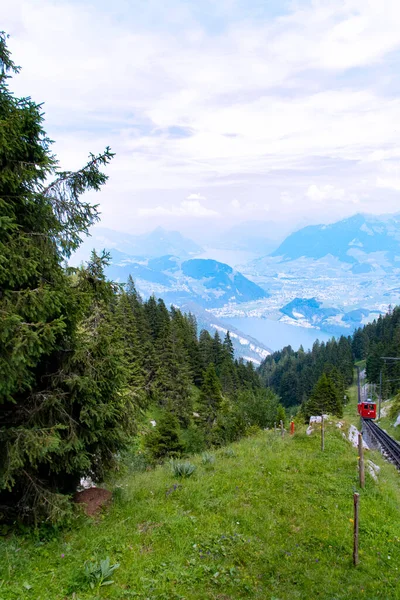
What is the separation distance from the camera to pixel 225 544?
23.8ft

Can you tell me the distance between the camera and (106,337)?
7711 mm

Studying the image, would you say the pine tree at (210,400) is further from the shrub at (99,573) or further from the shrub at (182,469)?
the shrub at (99,573)

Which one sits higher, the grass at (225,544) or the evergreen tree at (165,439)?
the grass at (225,544)

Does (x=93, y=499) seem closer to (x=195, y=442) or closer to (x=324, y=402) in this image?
(x=195, y=442)

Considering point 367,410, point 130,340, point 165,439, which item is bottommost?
point 165,439

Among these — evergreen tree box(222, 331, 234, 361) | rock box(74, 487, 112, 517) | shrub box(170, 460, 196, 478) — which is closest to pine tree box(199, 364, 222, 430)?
evergreen tree box(222, 331, 234, 361)

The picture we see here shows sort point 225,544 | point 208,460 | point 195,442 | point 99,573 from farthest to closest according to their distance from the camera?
1. point 195,442
2. point 208,460
3. point 225,544
4. point 99,573

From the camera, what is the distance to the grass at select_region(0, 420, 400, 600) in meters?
5.95

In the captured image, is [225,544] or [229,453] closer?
[225,544]

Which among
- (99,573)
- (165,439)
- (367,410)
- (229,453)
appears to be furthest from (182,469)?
(367,410)

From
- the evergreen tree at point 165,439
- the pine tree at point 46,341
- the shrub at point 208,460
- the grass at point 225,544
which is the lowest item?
the evergreen tree at point 165,439

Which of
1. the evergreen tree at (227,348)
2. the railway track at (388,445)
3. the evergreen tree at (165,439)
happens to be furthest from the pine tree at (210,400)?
the evergreen tree at (227,348)

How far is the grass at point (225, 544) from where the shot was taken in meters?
5.95

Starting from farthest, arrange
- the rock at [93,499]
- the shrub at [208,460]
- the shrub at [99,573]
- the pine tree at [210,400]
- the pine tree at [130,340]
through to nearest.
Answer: the pine tree at [130,340]
the pine tree at [210,400]
the shrub at [208,460]
the rock at [93,499]
the shrub at [99,573]
